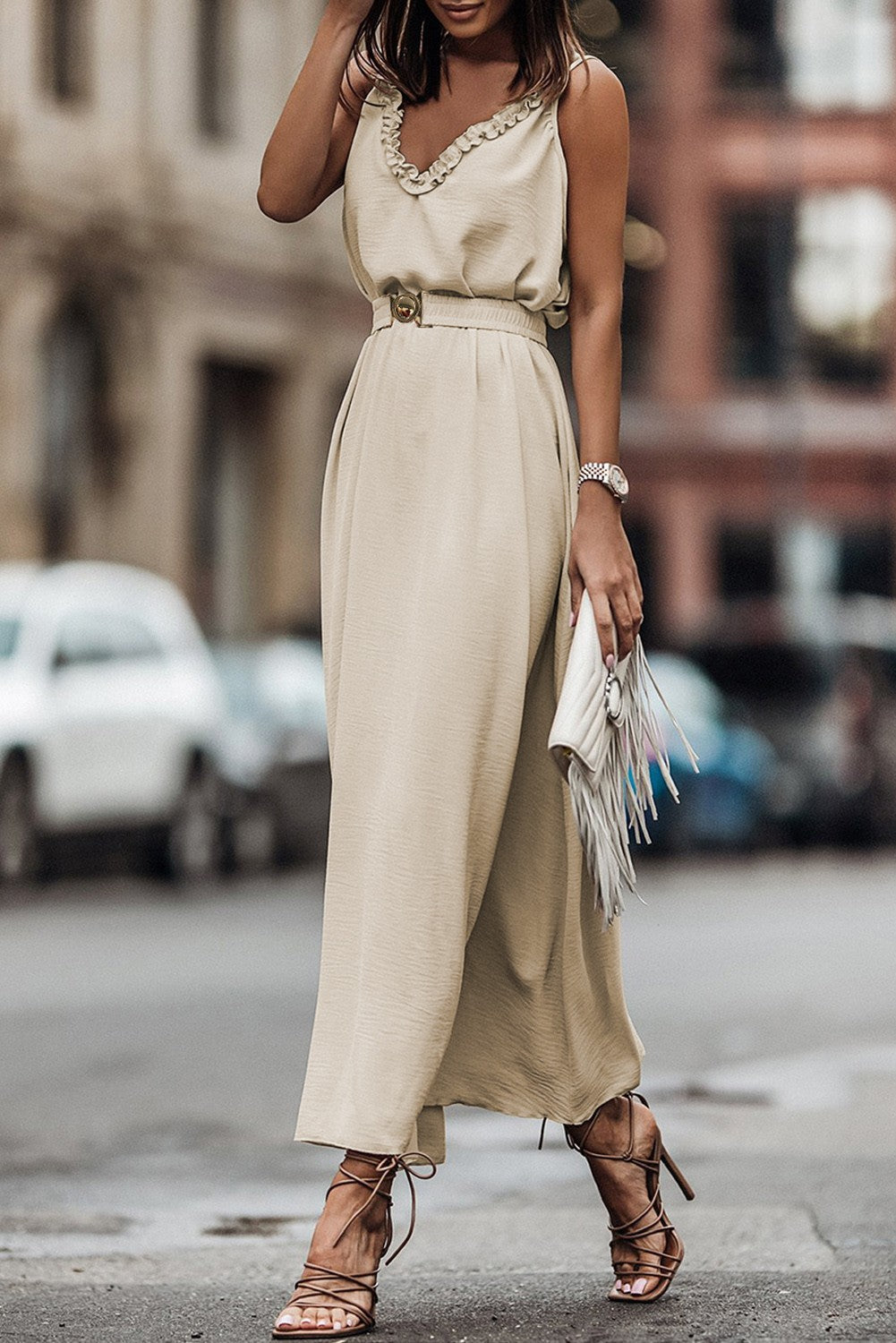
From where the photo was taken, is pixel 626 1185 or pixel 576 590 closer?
pixel 576 590

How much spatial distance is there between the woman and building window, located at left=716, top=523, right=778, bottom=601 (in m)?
36.2

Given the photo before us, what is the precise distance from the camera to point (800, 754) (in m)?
21.4

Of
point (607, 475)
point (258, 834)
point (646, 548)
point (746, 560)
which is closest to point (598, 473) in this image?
point (607, 475)

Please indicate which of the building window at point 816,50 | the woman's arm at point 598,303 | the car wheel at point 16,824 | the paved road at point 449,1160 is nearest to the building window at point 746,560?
the building window at point 816,50

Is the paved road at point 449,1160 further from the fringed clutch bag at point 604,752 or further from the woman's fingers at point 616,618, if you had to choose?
the woman's fingers at point 616,618

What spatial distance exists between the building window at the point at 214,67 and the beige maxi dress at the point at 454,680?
24742mm

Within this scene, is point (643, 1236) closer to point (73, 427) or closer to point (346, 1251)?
point (346, 1251)

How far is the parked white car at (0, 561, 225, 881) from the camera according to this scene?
50.0 ft

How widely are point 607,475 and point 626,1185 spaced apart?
997 mm

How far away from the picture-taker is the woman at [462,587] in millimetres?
3777

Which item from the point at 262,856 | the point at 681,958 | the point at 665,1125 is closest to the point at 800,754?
the point at 262,856

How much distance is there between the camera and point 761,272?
41031 mm

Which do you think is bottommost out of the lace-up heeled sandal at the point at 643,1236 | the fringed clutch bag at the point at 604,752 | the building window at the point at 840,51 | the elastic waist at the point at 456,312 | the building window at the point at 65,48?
the lace-up heeled sandal at the point at 643,1236

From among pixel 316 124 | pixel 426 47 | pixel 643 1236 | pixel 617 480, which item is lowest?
pixel 643 1236
